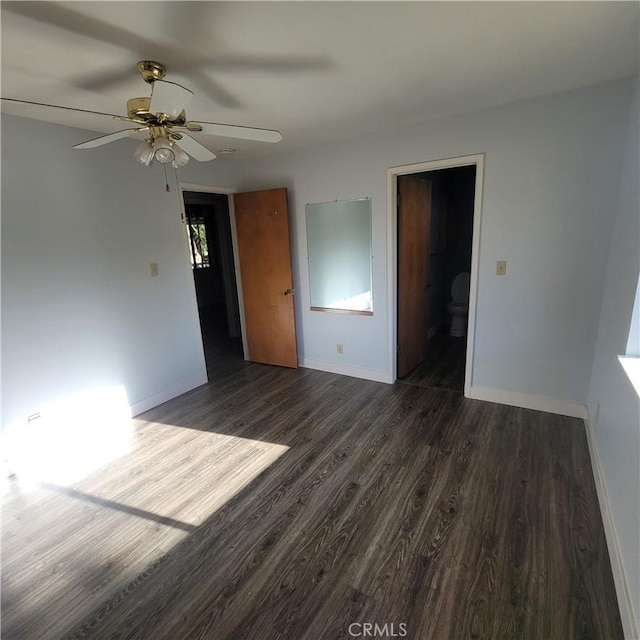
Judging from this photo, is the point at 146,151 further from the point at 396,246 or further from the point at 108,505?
the point at 396,246

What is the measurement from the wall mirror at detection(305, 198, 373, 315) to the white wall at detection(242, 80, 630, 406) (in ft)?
0.43

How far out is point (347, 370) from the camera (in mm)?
3711

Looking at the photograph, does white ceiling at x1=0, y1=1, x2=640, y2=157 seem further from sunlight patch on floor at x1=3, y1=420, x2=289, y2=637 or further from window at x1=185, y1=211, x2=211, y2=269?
window at x1=185, y1=211, x2=211, y2=269

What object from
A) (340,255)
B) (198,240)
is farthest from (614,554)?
(198,240)

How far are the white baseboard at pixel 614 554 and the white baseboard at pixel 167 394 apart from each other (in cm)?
332

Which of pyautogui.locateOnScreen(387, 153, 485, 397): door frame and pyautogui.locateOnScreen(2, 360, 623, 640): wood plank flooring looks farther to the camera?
pyautogui.locateOnScreen(387, 153, 485, 397): door frame

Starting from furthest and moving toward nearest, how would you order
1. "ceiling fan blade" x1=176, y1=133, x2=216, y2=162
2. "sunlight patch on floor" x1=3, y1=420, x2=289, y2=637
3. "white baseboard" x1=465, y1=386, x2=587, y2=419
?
"white baseboard" x1=465, y1=386, x2=587, y2=419
"ceiling fan blade" x1=176, y1=133, x2=216, y2=162
"sunlight patch on floor" x1=3, y1=420, x2=289, y2=637

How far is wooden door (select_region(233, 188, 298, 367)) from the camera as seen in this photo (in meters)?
3.63

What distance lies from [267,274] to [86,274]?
Answer: 1.72m

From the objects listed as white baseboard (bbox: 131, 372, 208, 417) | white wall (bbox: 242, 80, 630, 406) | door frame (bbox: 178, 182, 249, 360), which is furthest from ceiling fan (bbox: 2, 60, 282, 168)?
white baseboard (bbox: 131, 372, 208, 417)

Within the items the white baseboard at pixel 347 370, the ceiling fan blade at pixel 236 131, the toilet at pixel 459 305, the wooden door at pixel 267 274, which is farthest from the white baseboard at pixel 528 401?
the ceiling fan blade at pixel 236 131

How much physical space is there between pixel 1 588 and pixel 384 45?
308 cm

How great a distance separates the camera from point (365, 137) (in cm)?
307

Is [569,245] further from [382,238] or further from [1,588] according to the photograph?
[1,588]
